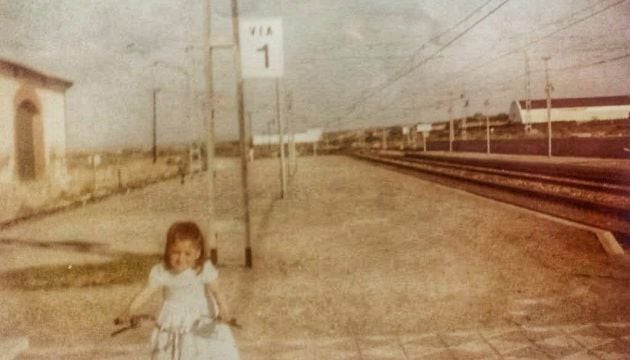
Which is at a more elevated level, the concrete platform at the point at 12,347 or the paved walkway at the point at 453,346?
the concrete platform at the point at 12,347

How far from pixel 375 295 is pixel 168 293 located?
448 centimetres

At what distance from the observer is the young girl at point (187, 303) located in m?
4.13

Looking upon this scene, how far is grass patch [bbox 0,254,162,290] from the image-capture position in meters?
9.50

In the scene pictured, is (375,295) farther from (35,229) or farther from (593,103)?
(593,103)

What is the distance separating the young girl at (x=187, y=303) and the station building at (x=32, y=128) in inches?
680

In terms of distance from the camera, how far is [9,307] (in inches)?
324

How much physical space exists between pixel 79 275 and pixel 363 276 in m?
3.92

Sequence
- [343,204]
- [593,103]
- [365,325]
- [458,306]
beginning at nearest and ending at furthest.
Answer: [365,325], [458,306], [343,204], [593,103]

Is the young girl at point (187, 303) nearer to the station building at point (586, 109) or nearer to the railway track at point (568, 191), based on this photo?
the railway track at point (568, 191)

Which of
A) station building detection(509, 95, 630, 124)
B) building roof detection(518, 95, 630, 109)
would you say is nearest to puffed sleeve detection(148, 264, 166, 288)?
station building detection(509, 95, 630, 124)

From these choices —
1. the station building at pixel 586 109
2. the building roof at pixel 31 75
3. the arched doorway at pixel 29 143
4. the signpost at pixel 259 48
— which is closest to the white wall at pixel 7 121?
the building roof at pixel 31 75

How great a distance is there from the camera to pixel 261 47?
9727mm

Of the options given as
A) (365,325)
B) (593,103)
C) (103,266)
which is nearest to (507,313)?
(365,325)

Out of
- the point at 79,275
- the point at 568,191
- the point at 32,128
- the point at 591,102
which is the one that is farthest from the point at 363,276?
the point at 591,102
